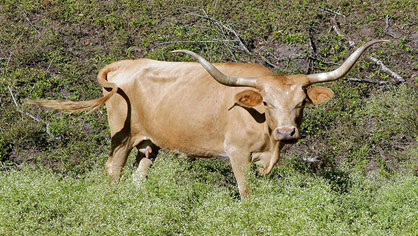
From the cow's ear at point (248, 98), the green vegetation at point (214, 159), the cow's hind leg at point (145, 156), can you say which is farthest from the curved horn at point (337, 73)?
the cow's hind leg at point (145, 156)

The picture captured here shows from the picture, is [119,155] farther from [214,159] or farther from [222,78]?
[222,78]

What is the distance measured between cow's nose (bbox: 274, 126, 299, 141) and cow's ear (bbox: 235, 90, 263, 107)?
52 cm

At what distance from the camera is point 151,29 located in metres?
12.4

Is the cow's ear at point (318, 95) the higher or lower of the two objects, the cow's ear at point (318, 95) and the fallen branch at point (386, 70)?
the higher

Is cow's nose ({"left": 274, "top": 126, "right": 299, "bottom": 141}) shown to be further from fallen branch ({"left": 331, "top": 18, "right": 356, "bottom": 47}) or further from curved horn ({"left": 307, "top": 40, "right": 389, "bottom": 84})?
fallen branch ({"left": 331, "top": 18, "right": 356, "bottom": 47})

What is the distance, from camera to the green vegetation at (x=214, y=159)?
6.27 meters

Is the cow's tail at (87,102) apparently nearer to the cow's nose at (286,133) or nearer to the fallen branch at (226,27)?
the cow's nose at (286,133)

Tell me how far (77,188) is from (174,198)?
120 centimetres

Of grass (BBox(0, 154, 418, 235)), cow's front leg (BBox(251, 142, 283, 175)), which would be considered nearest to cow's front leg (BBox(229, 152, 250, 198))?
cow's front leg (BBox(251, 142, 283, 175))

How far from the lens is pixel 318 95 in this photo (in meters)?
7.40

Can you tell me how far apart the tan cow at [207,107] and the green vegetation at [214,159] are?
32 cm

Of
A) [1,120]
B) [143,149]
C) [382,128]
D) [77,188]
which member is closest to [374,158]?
[382,128]

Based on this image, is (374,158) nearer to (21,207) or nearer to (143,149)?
(143,149)

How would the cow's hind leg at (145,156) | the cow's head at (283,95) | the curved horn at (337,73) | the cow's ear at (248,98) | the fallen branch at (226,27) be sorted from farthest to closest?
1. the fallen branch at (226,27)
2. the cow's hind leg at (145,156)
3. the cow's ear at (248,98)
4. the curved horn at (337,73)
5. the cow's head at (283,95)
